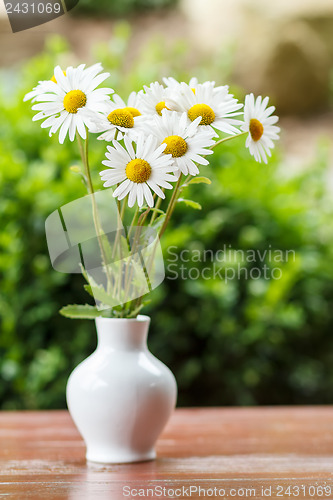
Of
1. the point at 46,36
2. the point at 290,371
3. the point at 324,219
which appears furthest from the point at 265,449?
the point at 46,36

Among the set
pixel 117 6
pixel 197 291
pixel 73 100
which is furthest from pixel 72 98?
pixel 117 6

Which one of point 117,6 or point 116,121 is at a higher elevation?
point 117,6

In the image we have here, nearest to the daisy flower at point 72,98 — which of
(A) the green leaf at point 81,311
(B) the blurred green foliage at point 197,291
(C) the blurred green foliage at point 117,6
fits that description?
(A) the green leaf at point 81,311

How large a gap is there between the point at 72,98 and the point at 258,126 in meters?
0.23

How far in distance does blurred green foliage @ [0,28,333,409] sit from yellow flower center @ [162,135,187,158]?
0.86 metres

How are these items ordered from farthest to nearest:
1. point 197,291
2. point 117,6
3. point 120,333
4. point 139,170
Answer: point 117,6
point 197,291
point 120,333
point 139,170

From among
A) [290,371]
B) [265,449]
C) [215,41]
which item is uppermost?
[215,41]

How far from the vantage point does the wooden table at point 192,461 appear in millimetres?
773

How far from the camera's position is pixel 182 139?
0.80 m

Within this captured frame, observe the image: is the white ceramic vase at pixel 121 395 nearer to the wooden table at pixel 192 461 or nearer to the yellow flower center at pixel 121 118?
the wooden table at pixel 192 461

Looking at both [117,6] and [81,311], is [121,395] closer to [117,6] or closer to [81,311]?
[81,311]

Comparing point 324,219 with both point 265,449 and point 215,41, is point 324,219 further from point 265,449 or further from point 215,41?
point 215,41

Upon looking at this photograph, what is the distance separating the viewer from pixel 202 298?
5.74 feet

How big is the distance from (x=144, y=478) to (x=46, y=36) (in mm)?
6516
